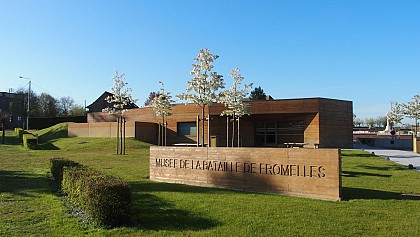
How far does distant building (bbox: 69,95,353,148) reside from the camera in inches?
1348

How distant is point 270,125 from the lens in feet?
127

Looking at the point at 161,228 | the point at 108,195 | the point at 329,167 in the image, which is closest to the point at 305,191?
the point at 329,167

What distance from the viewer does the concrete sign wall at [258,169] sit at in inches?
325

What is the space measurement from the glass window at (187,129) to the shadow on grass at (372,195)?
29813mm

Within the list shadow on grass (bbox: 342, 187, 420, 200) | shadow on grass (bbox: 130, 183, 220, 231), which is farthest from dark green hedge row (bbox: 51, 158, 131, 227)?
shadow on grass (bbox: 342, 187, 420, 200)

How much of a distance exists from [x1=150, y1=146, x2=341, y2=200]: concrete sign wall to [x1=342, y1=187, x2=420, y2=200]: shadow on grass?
2.55ft

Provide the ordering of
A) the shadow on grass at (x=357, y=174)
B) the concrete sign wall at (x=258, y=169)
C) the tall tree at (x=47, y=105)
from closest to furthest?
the concrete sign wall at (x=258, y=169), the shadow on grass at (x=357, y=174), the tall tree at (x=47, y=105)

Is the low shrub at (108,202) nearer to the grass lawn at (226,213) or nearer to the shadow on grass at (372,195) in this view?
the grass lawn at (226,213)

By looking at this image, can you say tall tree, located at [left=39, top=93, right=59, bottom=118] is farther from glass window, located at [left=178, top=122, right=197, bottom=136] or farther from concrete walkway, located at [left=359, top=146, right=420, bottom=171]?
concrete walkway, located at [left=359, top=146, right=420, bottom=171]

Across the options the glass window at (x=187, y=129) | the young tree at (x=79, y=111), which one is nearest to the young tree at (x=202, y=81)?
the glass window at (x=187, y=129)

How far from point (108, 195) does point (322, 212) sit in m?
3.85

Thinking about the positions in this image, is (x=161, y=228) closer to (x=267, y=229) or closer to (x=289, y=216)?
(x=267, y=229)

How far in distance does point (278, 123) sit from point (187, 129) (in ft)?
31.8

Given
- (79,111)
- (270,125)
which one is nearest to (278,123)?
(270,125)
